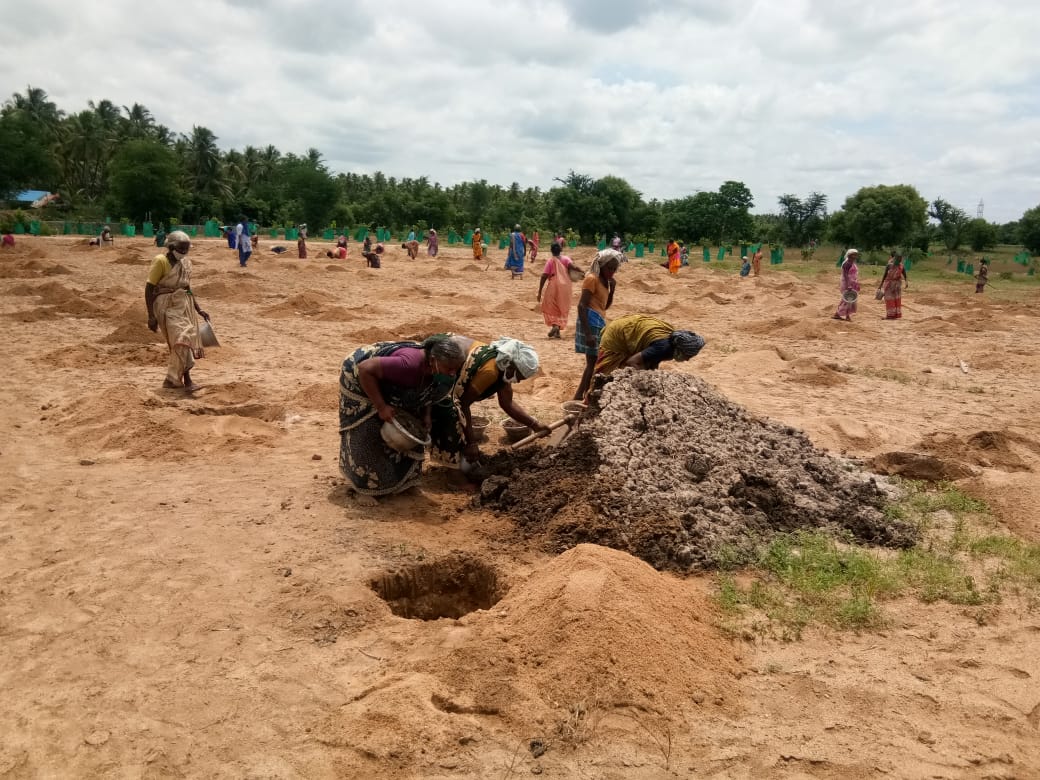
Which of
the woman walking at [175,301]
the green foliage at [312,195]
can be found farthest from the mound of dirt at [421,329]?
the green foliage at [312,195]

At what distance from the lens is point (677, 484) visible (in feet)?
14.5

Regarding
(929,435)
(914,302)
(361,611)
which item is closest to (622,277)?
(914,302)

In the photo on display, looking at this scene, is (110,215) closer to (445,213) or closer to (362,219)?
(362,219)

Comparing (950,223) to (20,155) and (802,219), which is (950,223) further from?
(20,155)

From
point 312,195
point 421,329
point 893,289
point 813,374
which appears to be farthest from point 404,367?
point 312,195

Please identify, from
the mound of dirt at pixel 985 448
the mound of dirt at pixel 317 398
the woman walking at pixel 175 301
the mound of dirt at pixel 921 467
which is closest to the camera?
the mound of dirt at pixel 921 467

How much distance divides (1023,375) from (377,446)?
28.9 feet

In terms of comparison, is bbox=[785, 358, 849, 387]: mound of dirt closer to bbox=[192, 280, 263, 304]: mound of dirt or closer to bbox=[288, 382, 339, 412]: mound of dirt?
bbox=[288, 382, 339, 412]: mound of dirt

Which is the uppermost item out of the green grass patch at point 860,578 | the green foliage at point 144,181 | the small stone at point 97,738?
the green foliage at point 144,181

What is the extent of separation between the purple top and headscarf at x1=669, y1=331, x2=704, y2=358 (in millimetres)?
1918

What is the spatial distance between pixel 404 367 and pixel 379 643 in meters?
1.69

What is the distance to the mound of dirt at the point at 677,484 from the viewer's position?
4152mm

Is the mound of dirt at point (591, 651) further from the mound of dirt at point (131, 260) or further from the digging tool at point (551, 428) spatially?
the mound of dirt at point (131, 260)

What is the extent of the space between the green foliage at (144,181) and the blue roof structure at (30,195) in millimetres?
8765
